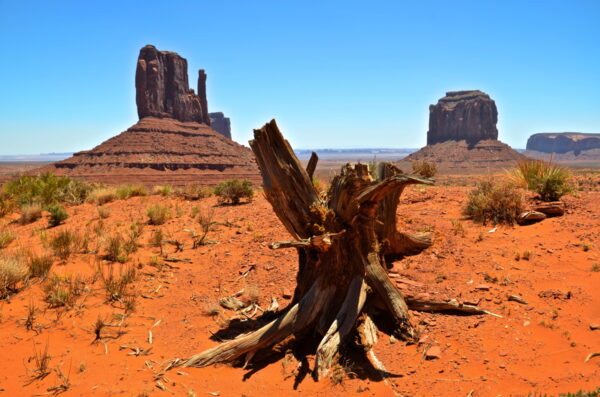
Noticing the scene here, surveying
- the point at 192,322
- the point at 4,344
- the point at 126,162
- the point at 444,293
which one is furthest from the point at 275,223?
the point at 126,162

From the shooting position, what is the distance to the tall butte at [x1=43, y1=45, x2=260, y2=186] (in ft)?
245

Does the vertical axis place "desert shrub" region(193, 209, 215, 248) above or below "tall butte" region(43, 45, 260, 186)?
below

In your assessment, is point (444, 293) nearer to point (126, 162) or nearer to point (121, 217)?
point (121, 217)

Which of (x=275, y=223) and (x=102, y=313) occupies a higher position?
(x=275, y=223)

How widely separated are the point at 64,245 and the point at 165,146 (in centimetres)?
8480

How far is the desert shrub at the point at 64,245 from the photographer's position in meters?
7.00

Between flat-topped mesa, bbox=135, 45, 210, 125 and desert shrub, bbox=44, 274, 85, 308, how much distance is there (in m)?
101

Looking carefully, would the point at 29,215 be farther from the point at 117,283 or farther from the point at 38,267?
the point at 117,283

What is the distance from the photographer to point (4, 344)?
442cm

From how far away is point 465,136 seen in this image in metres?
128

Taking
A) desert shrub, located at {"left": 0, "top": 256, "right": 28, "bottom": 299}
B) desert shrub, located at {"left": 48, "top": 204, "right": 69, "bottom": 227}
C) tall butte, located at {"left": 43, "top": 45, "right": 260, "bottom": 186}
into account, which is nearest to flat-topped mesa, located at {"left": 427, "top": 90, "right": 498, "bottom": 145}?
tall butte, located at {"left": 43, "top": 45, "right": 260, "bottom": 186}

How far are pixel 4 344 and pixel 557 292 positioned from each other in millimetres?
7273

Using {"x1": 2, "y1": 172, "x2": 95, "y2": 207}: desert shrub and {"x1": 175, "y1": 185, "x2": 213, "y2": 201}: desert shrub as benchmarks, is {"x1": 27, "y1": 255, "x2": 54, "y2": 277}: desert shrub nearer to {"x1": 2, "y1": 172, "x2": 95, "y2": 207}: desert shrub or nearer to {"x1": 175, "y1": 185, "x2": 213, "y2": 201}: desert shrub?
{"x1": 2, "y1": 172, "x2": 95, "y2": 207}: desert shrub

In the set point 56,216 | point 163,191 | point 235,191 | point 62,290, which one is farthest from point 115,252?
point 163,191
